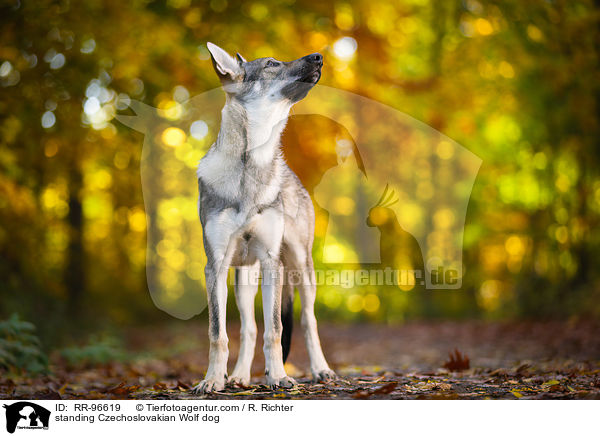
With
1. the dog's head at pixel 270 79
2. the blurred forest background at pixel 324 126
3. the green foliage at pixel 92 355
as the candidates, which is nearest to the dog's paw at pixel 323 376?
the dog's head at pixel 270 79

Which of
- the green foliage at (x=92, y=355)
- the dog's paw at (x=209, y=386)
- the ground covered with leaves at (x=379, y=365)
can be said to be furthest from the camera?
the green foliage at (x=92, y=355)

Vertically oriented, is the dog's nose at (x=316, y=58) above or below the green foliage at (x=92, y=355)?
above

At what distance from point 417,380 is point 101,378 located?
4.22m

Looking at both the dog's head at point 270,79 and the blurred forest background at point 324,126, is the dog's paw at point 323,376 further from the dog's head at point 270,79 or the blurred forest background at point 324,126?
the blurred forest background at point 324,126

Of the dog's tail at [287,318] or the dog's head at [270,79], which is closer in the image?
the dog's head at [270,79]

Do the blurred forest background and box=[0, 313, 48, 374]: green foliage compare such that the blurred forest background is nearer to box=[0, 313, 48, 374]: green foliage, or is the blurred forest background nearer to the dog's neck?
box=[0, 313, 48, 374]: green foliage

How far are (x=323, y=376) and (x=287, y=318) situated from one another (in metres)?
0.75

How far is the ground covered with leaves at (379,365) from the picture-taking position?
14.6 feet

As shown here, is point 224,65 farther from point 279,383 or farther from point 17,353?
point 17,353

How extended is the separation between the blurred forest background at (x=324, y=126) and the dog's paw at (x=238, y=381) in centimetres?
420

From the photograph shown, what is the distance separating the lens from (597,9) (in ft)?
32.4

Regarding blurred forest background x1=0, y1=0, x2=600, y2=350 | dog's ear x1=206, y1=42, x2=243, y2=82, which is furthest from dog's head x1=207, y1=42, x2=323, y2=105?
blurred forest background x1=0, y1=0, x2=600, y2=350
